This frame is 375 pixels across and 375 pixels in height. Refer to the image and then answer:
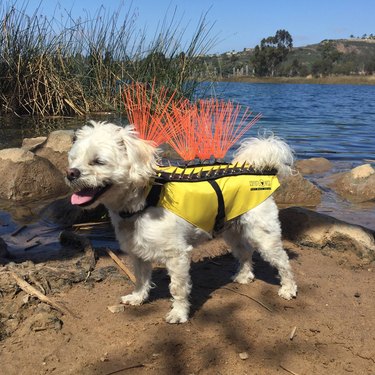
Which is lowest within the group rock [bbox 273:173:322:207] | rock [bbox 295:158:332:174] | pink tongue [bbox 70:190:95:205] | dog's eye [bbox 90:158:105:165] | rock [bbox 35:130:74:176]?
rock [bbox 295:158:332:174]

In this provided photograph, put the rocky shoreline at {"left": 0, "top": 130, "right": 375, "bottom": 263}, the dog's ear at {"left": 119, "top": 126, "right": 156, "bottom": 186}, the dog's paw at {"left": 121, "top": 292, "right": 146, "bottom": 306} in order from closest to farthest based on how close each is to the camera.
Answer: the dog's ear at {"left": 119, "top": 126, "right": 156, "bottom": 186}, the dog's paw at {"left": 121, "top": 292, "right": 146, "bottom": 306}, the rocky shoreline at {"left": 0, "top": 130, "right": 375, "bottom": 263}

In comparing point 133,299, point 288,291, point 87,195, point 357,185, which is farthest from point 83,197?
point 357,185

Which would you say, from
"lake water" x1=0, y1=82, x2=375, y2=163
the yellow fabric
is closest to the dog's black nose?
the yellow fabric

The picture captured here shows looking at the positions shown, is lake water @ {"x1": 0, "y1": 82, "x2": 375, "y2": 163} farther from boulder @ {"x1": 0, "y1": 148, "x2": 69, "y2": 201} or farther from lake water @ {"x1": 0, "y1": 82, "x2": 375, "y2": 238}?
boulder @ {"x1": 0, "y1": 148, "x2": 69, "y2": 201}

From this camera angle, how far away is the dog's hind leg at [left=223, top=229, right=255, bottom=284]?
13.4 ft

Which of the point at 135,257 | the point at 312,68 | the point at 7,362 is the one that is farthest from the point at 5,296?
the point at 312,68

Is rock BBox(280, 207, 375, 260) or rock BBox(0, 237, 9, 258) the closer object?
rock BBox(0, 237, 9, 258)

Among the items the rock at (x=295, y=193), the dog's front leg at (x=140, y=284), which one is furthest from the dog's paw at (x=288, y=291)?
the rock at (x=295, y=193)

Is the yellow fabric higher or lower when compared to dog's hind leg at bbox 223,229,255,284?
higher

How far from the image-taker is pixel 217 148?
5.21 meters

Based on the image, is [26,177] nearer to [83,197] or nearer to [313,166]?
[83,197]

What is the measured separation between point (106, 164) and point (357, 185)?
225 inches

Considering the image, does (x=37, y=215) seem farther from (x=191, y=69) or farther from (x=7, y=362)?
(x=191, y=69)

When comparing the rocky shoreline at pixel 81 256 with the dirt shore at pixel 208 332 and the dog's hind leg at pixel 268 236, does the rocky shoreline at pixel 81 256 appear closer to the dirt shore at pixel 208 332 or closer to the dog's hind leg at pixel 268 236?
the dirt shore at pixel 208 332
